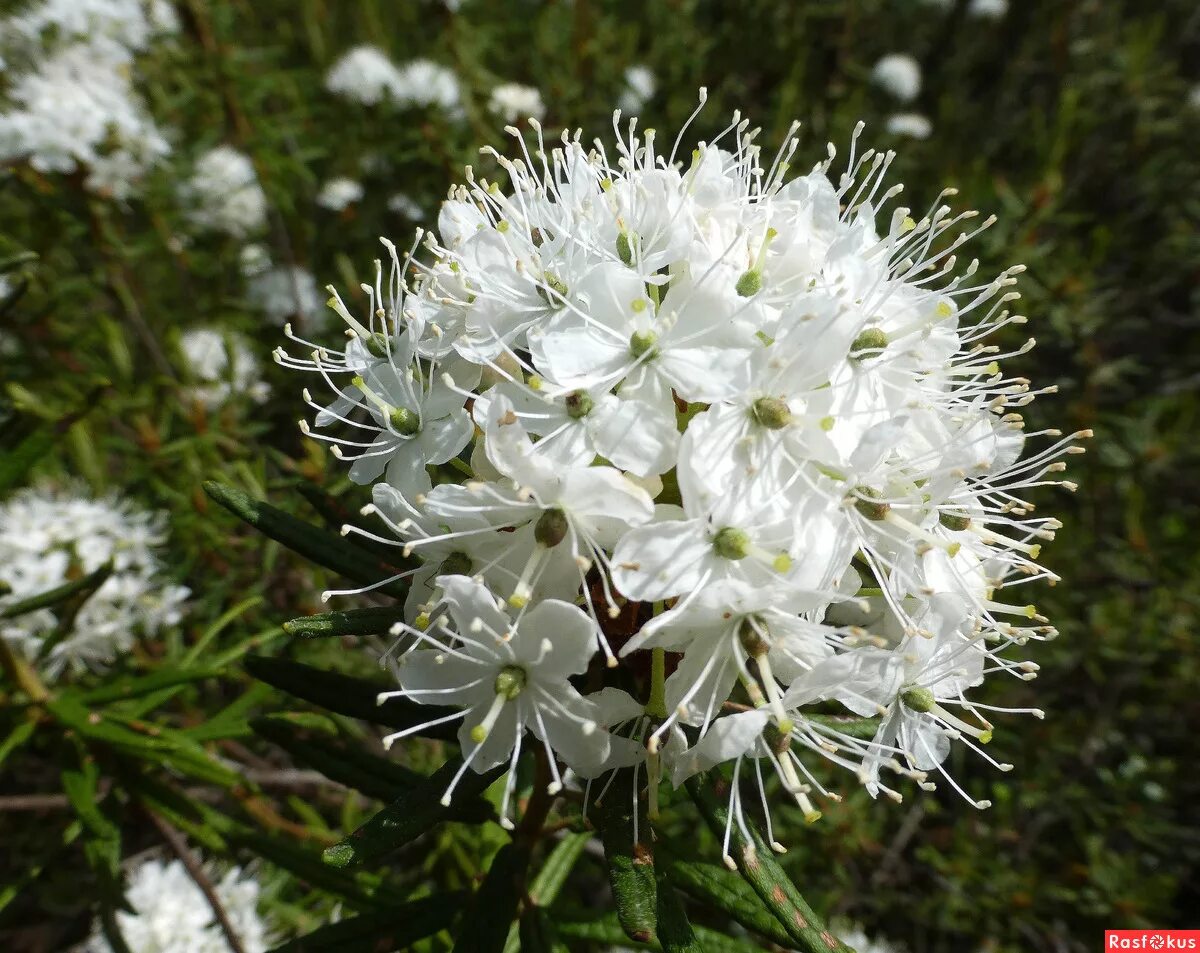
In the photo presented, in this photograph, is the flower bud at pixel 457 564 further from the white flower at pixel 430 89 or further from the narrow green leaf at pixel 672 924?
the white flower at pixel 430 89

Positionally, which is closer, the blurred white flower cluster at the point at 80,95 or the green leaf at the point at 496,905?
the green leaf at the point at 496,905

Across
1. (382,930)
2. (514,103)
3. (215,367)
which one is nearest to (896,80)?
(514,103)

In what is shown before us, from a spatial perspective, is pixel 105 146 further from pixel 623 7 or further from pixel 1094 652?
pixel 1094 652

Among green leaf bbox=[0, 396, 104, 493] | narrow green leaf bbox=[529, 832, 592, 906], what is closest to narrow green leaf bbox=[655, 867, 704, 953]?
narrow green leaf bbox=[529, 832, 592, 906]

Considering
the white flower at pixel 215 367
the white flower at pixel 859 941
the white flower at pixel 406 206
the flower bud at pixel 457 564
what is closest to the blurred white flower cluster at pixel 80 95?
the white flower at pixel 215 367

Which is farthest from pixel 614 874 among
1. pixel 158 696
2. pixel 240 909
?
pixel 240 909

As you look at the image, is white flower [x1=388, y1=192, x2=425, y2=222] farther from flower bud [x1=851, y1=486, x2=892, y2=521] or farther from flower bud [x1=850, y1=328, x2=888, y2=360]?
flower bud [x1=851, y1=486, x2=892, y2=521]
